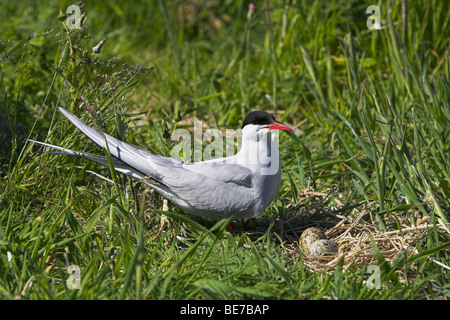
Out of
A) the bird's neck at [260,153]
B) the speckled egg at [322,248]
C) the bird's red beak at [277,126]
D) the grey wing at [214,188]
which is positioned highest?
the bird's red beak at [277,126]

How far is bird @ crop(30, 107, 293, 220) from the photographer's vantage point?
2.38 m

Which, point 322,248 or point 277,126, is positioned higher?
point 277,126

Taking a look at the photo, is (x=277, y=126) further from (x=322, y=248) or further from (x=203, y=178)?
(x=322, y=248)

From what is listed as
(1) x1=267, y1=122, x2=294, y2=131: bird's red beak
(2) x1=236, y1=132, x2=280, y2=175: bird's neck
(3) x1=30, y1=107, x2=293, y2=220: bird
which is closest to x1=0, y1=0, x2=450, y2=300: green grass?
(3) x1=30, y1=107, x2=293, y2=220: bird

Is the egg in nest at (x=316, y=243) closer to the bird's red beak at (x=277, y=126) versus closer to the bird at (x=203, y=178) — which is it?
the bird at (x=203, y=178)

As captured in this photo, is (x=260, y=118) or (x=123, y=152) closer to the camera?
(x=123, y=152)

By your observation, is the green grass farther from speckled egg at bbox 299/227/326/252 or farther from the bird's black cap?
the bird's black cap

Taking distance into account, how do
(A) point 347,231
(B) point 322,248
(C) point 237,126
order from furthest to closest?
1. (C) point 237,126
2. (A) point 347,231
3. (B) point 322,248

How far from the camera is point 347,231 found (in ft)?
8.21

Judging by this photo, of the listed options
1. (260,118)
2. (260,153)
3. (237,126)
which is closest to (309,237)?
(260,153)

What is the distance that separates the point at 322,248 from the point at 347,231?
23 centimetres

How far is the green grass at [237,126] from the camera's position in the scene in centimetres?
207

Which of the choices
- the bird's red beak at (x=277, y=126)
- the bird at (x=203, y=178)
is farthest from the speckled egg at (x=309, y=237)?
the bird's red beak at (x=277, y=126)

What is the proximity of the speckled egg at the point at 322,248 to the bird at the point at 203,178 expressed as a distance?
0.29 meters
